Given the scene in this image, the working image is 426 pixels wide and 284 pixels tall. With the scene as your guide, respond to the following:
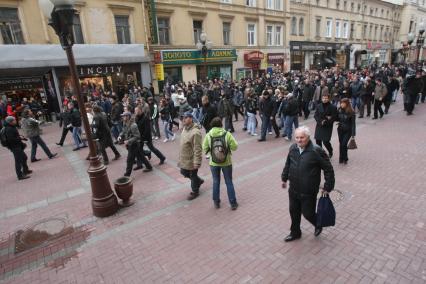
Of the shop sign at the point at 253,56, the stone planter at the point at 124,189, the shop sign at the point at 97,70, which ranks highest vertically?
the shop sign at the point at 253,56

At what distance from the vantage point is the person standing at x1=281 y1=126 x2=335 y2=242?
371 centimetres

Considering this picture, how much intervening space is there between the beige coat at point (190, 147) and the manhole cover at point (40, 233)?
2.54 meters

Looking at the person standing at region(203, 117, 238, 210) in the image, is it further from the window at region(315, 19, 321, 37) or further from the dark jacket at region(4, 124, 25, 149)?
the window at region(315, 19, 321, 37)

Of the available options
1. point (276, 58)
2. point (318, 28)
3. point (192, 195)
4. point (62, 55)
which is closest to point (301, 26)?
point (318, 28)

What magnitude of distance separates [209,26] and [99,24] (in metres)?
9.03

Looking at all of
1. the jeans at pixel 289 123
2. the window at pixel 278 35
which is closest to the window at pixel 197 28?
the window at pixel 278 35

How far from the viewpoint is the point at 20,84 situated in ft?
51.5

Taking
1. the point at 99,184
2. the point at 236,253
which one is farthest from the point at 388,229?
the point at 99,184

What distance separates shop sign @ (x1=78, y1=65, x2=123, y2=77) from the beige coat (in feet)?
49.5

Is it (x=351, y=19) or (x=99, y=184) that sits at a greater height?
(x=351, y=19)

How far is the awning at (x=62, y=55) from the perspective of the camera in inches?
611

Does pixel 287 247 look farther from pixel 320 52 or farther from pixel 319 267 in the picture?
pixel 320 52

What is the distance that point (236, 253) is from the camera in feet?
13.7

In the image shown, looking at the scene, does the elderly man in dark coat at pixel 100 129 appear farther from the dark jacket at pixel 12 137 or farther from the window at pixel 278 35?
the window at pixel 278 35
